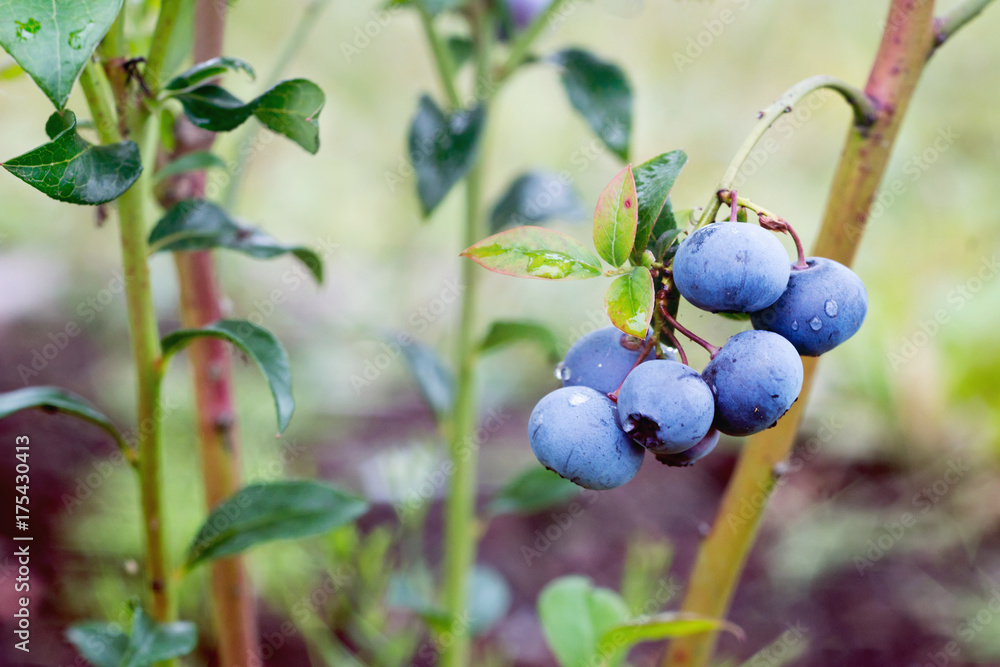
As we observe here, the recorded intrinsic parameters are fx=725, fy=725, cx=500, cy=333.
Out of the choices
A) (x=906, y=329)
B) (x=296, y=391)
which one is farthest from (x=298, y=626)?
(x=906, y=329)

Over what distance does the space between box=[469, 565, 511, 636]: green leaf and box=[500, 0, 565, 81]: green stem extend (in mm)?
891

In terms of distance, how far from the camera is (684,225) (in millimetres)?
525

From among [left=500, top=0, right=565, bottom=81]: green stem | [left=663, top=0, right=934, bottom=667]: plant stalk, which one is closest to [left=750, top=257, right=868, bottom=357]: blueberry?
[left=663, top=0, right=934, bottom=667]: plant stalk

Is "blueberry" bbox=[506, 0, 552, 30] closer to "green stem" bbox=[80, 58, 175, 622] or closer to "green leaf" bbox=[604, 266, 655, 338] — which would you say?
"green stem" bbox=[80, 58, 175, 622]

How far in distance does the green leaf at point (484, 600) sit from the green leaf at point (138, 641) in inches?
23.7

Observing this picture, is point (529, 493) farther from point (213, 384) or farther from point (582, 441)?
point (582, 441)

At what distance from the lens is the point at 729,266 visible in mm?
407

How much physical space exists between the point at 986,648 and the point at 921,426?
0.71 meters

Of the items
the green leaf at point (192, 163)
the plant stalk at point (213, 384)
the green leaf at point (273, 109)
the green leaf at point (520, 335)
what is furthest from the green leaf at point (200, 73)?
the green leaf at point (520, 335)

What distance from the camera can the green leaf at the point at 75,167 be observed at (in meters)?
0.48

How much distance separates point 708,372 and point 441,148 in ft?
1.86

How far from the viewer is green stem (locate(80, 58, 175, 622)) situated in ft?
1.88

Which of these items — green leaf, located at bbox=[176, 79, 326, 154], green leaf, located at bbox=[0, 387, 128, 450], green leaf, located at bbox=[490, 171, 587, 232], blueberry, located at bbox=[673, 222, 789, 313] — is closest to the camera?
blueberry, located at bbox=[673, 222, 789, 313]

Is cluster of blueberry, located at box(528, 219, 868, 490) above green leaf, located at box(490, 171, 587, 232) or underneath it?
underneath
